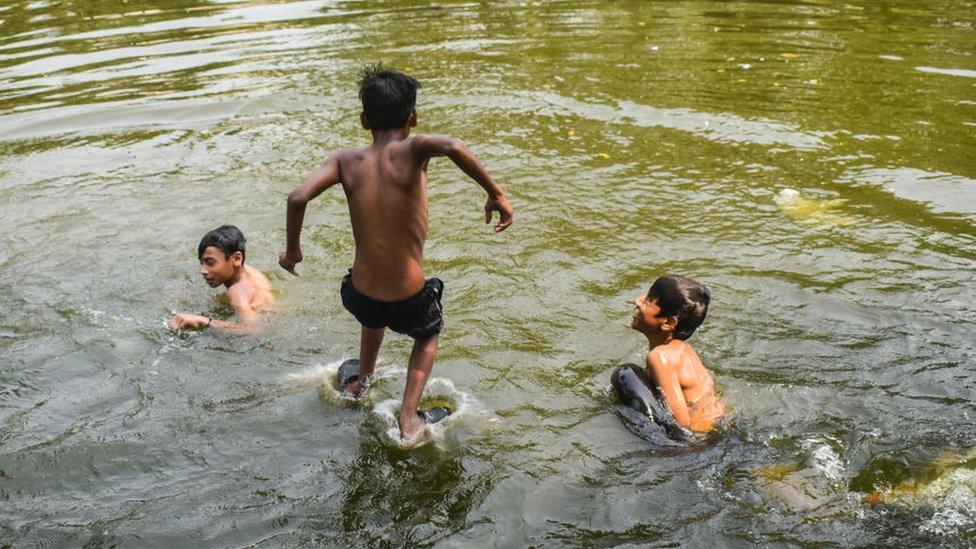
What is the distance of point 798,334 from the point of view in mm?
5496

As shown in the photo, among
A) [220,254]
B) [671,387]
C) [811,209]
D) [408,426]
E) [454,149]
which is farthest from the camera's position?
[811,209]

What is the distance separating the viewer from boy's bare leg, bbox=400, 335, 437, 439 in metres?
4.46

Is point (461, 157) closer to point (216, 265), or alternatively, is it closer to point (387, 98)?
point (387, 98)

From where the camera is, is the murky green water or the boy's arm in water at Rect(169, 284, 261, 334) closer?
the murky green water

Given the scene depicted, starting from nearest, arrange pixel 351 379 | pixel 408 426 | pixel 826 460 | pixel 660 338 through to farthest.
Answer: pixel 826 460 → pixel 408 426 → pixel 660 338 → pixel 351 379

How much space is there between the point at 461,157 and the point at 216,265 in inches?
107

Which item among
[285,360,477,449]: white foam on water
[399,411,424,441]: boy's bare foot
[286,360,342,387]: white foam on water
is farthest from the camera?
[286,360,342,387]: white foam on water

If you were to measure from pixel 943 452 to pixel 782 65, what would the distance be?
795cm

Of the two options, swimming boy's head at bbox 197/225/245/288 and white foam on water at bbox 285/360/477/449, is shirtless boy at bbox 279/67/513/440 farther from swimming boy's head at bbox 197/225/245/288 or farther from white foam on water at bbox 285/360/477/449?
swimming boy's head at bbox 197/225/245/288

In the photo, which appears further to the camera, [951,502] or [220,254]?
[220,254]

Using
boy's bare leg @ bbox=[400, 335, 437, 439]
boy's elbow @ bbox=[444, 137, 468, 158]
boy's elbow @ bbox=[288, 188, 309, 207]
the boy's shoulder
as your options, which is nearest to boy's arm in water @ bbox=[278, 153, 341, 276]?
boy's elbow @ bbox=[288, 188, 309, 207]

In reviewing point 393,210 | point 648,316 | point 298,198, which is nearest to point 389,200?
point 393,210

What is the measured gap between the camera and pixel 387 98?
12.7 feet

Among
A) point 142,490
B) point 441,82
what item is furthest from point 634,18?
point 142,490
